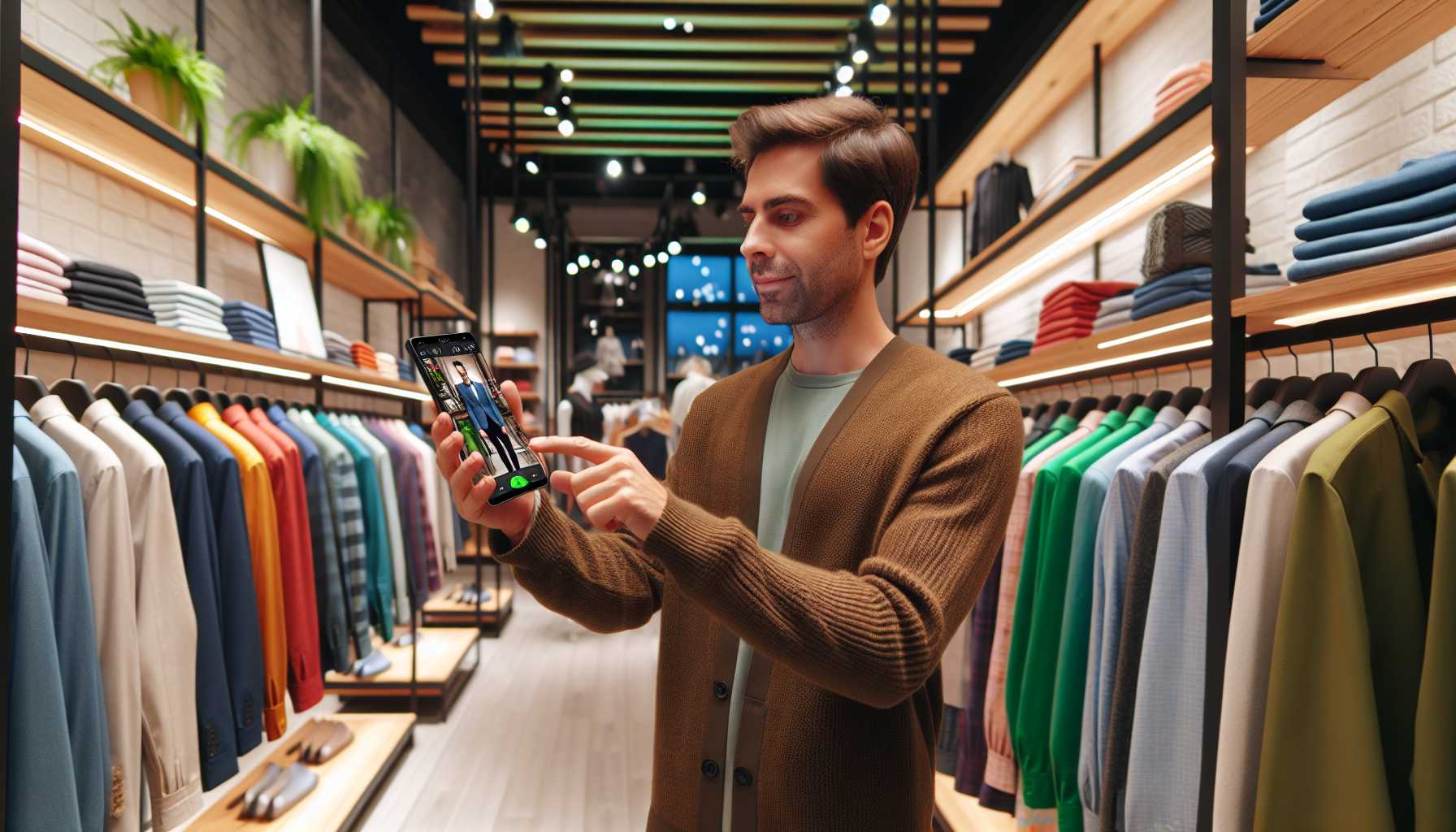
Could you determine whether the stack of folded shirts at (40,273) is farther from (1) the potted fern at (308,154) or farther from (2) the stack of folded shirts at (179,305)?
(1) the potted fern at (308,154)

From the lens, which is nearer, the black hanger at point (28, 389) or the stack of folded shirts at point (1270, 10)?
the stack of folded shirts at point (1270, 10)

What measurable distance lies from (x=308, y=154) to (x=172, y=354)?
113 cm

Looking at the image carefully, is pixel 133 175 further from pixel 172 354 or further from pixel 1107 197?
pixel 1107 197

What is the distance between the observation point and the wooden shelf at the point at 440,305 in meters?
4.64

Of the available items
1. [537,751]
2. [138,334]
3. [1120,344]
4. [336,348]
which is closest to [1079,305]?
[1120,344]

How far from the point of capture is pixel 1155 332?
6.21 feet

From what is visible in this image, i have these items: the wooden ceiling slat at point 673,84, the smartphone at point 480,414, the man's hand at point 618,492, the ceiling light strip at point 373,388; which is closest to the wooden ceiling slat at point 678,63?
the wooden ceiling slat at point 673,84

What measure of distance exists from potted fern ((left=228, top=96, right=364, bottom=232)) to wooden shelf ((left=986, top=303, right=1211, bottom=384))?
102 inches

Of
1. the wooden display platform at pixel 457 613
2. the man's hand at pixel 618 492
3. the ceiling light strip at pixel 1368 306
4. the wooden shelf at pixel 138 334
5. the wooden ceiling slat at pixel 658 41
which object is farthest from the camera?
the wooden ceiling slat at pixel 658 41

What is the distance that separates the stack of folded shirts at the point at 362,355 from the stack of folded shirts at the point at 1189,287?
329cm

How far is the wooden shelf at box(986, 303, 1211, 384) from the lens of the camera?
1.71 m

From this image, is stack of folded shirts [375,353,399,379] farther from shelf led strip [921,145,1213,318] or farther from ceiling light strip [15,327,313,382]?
shelf led strip [921,145,1213,318]

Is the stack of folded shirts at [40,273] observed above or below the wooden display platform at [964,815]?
above

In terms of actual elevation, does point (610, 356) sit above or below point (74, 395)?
above
